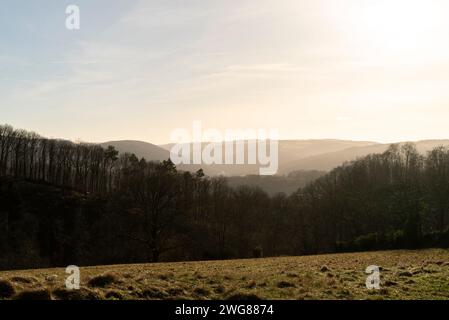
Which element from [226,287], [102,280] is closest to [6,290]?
[102,280]

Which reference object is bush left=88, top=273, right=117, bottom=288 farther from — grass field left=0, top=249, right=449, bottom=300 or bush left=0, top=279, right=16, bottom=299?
bush left=0, top=279, right=16, bottom=299

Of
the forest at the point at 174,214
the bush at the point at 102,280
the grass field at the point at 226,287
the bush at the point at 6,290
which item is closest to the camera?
the bush at the point at 6,290

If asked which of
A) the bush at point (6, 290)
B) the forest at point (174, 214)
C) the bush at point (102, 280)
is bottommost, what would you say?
the forest at point (174, 214)

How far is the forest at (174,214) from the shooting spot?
69.2 meters

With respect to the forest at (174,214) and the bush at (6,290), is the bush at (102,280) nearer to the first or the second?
the bush at (6,290)

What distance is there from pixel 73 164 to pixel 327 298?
135 meters

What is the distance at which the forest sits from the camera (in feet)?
227

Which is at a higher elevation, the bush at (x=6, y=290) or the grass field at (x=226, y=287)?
the bush at (x=6, y=290)

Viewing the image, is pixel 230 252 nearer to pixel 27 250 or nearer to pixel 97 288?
pixel 27 250

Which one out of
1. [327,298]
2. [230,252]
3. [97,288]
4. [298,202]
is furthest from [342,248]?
[298,202]

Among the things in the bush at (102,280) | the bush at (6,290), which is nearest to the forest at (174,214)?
the bush at (102,280)

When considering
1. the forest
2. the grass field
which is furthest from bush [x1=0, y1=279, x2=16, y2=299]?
the forest

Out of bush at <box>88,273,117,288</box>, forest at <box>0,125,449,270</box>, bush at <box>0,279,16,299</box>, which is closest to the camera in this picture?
bush at <box>0,279,16,299</box>

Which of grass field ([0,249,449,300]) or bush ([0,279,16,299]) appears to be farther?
grass field ([0,249,449,300])
